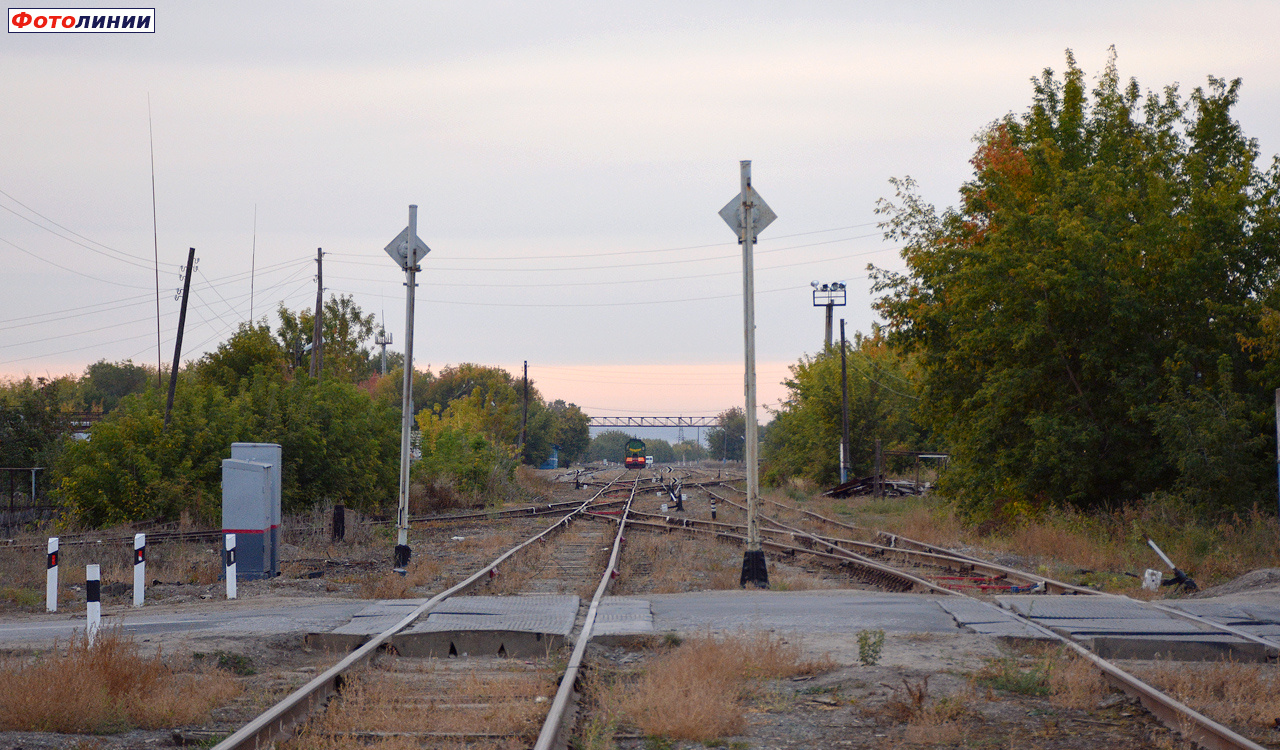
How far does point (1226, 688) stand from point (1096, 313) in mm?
17758

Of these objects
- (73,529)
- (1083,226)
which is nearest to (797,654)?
(1083,226)

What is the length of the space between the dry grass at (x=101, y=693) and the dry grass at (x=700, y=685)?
295 cm

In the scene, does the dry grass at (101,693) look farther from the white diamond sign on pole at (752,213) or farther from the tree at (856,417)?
the tree at (856,417)

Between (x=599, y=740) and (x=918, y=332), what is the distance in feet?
76.8

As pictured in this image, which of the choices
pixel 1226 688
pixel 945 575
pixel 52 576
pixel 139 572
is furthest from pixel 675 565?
pixel 1226 688

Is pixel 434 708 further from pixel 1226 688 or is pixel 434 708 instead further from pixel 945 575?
pixel 945 575

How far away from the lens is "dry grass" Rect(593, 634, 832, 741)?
23.0 ft

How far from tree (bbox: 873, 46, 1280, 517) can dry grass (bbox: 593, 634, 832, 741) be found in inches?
578

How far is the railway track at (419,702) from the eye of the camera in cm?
654

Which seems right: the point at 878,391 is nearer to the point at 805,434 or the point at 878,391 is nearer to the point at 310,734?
the point at 805,434

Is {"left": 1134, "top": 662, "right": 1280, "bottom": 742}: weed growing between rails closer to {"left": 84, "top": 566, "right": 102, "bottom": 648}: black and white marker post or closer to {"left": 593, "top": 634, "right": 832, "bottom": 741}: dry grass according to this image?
{"left": 593, "top": 634, "right": 832, "bottom": 741}: dry grass

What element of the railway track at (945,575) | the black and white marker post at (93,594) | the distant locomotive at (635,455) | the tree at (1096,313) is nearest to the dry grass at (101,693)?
the black and white marker post at (93,594)

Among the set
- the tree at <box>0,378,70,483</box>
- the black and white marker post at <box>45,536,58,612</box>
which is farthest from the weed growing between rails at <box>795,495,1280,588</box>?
the tree at <box>0,378,70,483</box>

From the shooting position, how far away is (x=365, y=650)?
9.28 metres
